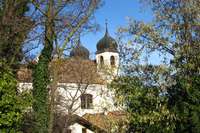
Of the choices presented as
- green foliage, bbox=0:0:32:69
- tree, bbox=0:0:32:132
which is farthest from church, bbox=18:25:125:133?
tree, bbox=0:0:32:132

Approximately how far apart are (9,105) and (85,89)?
96.8ft

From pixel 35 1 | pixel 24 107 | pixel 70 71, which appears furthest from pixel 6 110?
pixel 70 71

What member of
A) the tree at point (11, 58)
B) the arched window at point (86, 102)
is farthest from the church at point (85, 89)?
the tree at point (11, 58)

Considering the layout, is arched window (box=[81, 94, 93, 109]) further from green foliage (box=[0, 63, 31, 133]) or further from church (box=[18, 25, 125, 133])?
green foliage (box=[0, 63, 31, 133])

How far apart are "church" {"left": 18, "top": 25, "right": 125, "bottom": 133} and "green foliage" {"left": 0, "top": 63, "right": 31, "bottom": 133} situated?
6.60 m

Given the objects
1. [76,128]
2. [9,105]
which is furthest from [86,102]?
[9,105]

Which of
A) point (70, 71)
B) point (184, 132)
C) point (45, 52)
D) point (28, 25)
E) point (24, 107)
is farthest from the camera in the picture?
point (70, 71)

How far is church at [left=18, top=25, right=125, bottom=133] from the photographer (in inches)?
1091

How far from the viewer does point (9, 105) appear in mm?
19531

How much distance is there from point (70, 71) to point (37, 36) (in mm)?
21263

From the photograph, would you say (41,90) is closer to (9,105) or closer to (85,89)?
(9,105)

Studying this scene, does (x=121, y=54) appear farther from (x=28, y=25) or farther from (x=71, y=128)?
(x=71, y=128)

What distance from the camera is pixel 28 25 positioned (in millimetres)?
24906

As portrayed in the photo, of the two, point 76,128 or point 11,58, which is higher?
point 11,58
